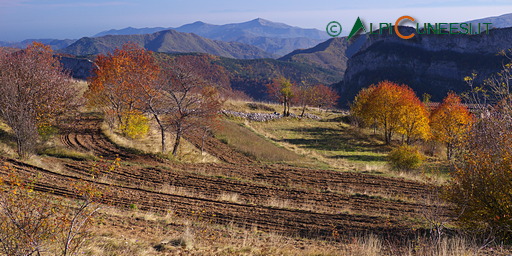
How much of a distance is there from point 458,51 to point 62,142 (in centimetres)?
19456

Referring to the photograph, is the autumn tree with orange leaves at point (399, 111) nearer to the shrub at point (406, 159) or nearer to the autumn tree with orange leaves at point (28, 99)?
the shrub at point (406, 159)

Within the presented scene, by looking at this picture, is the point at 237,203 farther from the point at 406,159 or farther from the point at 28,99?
the point at 406,159

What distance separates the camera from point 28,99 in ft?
78.1

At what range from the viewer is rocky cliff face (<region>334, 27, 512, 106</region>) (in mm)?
156375

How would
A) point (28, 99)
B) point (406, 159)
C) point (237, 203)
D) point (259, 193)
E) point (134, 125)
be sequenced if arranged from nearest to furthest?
1. point (237, 203)
2. point (259, 193)
3. point (28, 99)
4. point (134, 125)
5. point (406, 159)

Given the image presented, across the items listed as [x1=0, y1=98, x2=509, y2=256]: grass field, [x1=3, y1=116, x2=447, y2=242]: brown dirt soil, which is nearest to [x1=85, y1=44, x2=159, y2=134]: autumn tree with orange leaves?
[x1=0, y1=98, x2=509, y2=256]: grass field

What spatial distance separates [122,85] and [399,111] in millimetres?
36249

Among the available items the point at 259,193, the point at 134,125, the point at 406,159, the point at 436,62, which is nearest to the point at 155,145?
the point at 134,125

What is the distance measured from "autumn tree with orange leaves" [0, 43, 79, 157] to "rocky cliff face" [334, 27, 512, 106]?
144 meters

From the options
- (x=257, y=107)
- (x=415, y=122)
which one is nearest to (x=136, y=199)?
(x=415, y=122)

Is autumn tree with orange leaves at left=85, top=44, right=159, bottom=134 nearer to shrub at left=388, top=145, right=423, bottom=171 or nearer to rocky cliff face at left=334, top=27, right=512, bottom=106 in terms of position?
shrub at left=388, top=145, right=423, bottom=171

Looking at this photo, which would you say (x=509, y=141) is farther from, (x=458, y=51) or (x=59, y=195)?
(x=458, y=51)

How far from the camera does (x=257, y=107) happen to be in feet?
241

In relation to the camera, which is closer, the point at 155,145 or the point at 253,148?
the point at 155,145
